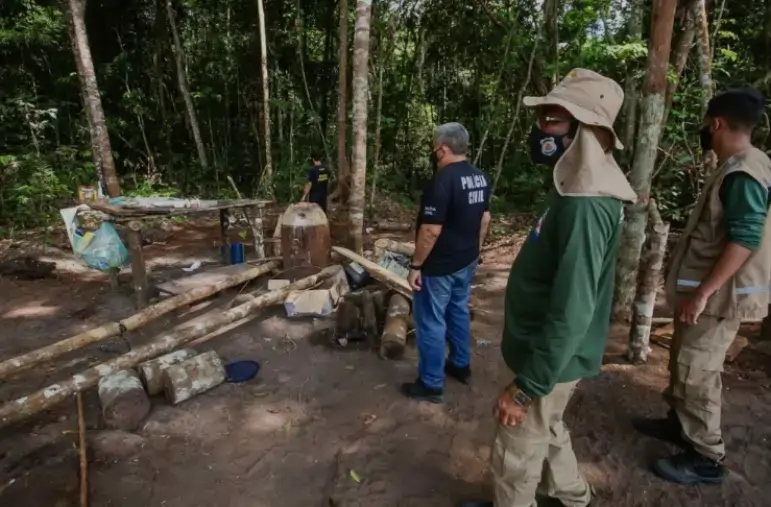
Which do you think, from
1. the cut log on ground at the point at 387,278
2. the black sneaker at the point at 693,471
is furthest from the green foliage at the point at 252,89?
the black sneaker at the point at 693,471

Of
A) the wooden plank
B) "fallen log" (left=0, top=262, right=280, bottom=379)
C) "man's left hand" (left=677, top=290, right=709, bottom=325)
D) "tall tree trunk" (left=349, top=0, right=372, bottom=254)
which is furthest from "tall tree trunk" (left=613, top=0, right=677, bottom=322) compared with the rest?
the wooden plank

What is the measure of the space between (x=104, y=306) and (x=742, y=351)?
647cm

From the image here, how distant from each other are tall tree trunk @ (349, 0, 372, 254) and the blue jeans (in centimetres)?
300

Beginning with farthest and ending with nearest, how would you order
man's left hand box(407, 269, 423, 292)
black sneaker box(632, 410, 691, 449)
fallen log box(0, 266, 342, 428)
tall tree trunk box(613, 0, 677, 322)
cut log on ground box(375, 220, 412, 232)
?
1. cut log on ground box(375, 220, 412, 232)
2. tall tree trunk box(613, 0, 677, 322)
3. man's left hand box(407, 269, 423, 292)
4. fallen log box(0, 266, 342, 428)
5. black sneaker box(632, 410, 691, 449)

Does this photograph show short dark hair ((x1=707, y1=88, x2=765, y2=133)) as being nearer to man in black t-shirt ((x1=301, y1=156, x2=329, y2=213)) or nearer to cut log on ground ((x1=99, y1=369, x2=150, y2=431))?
cut log on ground ((x1=99, y1=369, x2=150, y2=431))

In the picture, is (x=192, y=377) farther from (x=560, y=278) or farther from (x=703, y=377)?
(x=703, y=377)

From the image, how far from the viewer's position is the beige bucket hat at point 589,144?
72.2 inches

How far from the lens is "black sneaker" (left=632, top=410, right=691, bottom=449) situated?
3.16 metres

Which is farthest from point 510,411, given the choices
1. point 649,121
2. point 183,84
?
point 183,84

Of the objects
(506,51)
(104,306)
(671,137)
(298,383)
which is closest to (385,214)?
(506,51)

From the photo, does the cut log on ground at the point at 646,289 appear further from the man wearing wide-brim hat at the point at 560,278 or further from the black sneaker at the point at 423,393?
the man wearing wide-brim hat at the point at 560,278

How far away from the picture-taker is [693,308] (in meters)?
2.67

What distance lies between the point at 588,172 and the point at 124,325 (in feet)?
13.9

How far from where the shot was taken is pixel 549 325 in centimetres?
188
